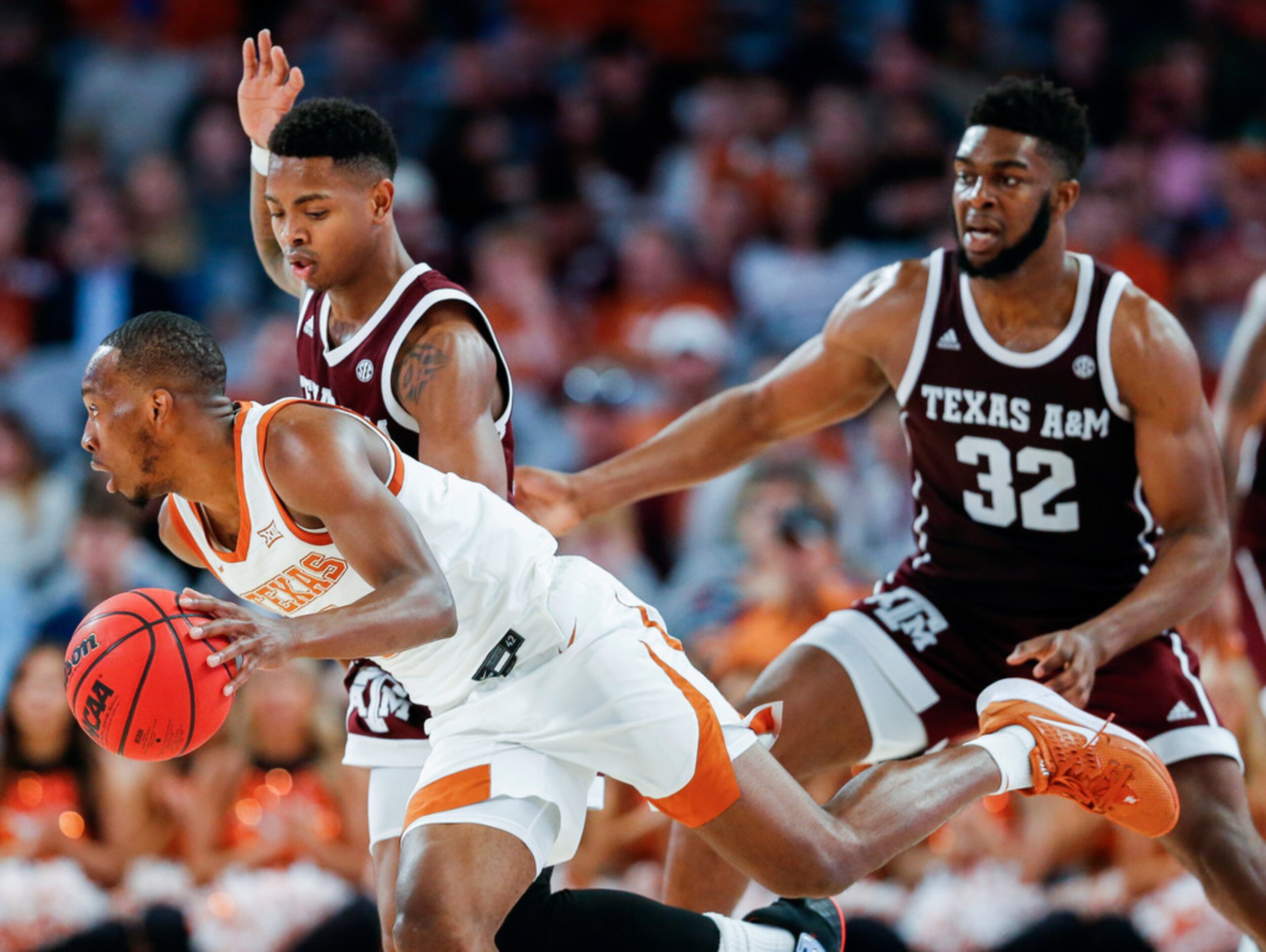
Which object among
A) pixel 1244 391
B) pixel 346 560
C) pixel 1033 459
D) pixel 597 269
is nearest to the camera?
pixel 346 560

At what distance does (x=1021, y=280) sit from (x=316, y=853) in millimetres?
3427

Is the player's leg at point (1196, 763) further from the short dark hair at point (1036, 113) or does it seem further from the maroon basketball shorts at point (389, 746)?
the maroon basketball shorts at point (389, 746)

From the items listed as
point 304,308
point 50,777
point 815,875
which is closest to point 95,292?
point 50,777

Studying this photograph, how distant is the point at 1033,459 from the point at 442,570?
1698mm

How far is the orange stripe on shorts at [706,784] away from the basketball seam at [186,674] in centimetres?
102

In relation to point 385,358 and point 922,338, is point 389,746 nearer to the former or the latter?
point 385,358

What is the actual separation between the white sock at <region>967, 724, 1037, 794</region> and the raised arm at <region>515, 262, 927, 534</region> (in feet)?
3.59

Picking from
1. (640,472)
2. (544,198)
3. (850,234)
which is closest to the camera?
(640,472)

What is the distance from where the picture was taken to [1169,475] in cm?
402

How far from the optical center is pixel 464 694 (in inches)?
137

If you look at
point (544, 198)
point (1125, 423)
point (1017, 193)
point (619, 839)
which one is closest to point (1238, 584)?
point (1125, 423)

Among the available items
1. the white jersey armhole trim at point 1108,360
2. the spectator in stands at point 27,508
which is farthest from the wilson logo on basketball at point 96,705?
the spectator in stands at point 27,508

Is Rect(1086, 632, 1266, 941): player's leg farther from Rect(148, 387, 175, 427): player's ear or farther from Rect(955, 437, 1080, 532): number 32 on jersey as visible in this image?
Rect(148, 387, 175, 427): player's ear

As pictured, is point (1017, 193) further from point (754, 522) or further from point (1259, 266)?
point (1259, 266)
